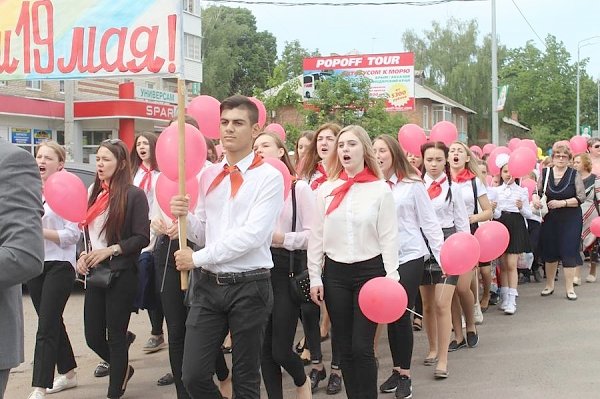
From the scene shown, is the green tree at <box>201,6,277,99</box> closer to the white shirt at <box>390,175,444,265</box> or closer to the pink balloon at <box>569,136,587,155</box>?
the pink balloon at <box>569,136,587,155</box>

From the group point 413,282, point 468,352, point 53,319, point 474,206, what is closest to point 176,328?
point 53,319

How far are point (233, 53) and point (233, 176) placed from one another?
2512 inches

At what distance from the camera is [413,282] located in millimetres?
5582

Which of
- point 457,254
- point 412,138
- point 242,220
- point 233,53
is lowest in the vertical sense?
point 457,254

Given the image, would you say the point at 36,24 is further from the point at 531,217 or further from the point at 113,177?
the point at 531,217

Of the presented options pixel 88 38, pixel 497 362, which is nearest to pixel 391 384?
pixel 497 362

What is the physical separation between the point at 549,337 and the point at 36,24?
5717 mm

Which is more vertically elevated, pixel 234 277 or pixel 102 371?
pixel 234 277

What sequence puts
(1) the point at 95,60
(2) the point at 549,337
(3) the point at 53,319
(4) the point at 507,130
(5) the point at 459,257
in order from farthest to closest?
1. (4) the point at 507,130
2. (2) the point at 549,337
3. (5) the point at 459,257
4. (3) the point at 53,319
5. (1) the point at 95,60

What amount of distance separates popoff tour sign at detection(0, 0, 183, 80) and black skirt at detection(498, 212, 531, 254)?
6.07 meters

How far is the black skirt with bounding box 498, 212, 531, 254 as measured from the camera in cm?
936

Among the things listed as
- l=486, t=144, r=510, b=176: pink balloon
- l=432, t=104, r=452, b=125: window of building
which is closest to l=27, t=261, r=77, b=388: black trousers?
l=486, t=144, r=510, b=176: pink balloon

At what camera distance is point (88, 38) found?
4.48m

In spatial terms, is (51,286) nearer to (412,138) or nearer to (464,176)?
(464,176)
